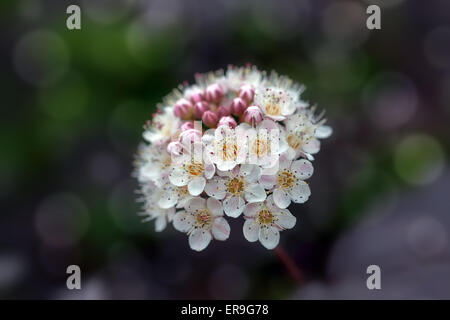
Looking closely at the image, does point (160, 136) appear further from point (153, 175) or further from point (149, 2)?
point (149, 2)

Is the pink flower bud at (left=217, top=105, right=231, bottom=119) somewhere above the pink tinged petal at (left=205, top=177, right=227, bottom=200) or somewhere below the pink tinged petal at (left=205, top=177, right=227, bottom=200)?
above

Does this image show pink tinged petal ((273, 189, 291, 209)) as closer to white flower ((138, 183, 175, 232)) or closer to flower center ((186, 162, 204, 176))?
flower center ((186, 162, 204, 176))

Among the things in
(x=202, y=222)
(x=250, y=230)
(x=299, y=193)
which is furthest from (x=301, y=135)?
(x=202, y=222)

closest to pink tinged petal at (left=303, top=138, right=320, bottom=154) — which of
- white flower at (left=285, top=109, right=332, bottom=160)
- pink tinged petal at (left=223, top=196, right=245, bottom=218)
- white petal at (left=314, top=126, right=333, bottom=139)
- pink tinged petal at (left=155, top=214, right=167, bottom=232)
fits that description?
white flower at (left=285, top=109, right=332, bottom=160)

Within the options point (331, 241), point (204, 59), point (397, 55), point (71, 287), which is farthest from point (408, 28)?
point (71, 287)

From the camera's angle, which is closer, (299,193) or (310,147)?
(299,193)

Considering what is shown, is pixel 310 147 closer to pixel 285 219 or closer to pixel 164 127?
pixel 285 219
